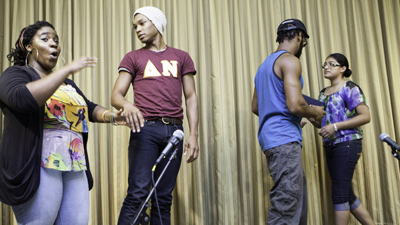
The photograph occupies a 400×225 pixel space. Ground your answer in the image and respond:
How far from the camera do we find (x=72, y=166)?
1.63m

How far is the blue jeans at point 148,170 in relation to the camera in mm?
2150

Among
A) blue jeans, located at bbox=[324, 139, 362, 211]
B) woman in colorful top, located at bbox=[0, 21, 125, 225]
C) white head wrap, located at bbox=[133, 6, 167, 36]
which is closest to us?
woman in colorful top, located at bbox=[0, 21, 125, 225]

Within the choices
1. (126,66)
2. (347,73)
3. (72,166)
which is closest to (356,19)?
(347,73)

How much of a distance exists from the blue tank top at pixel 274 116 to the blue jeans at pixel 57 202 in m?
1.11

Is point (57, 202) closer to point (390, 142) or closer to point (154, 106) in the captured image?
point (154, 106)

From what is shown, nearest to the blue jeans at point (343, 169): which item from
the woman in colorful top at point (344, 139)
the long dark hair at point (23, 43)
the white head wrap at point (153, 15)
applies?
the woman in colorful top at point (344, 139)

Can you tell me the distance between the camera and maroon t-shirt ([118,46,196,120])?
2309 millimetres

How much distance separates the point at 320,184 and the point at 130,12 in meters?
2.49

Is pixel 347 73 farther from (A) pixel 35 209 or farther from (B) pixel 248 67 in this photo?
(A) pixel 35 209

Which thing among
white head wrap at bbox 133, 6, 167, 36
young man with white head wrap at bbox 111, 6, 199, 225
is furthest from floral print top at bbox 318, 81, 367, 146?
white head wrap at bbox 133, 6, 167, 36

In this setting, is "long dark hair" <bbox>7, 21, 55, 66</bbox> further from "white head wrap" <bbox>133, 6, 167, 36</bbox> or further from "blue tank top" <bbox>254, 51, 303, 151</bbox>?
"blue tank top" <bbox>254, 51, 303, 151</bbox>

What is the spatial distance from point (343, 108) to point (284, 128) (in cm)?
105

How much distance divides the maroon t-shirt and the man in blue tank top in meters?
0.55

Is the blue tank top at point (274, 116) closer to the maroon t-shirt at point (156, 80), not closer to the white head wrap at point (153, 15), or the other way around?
the maroon t-shirt at point (156, 80)
